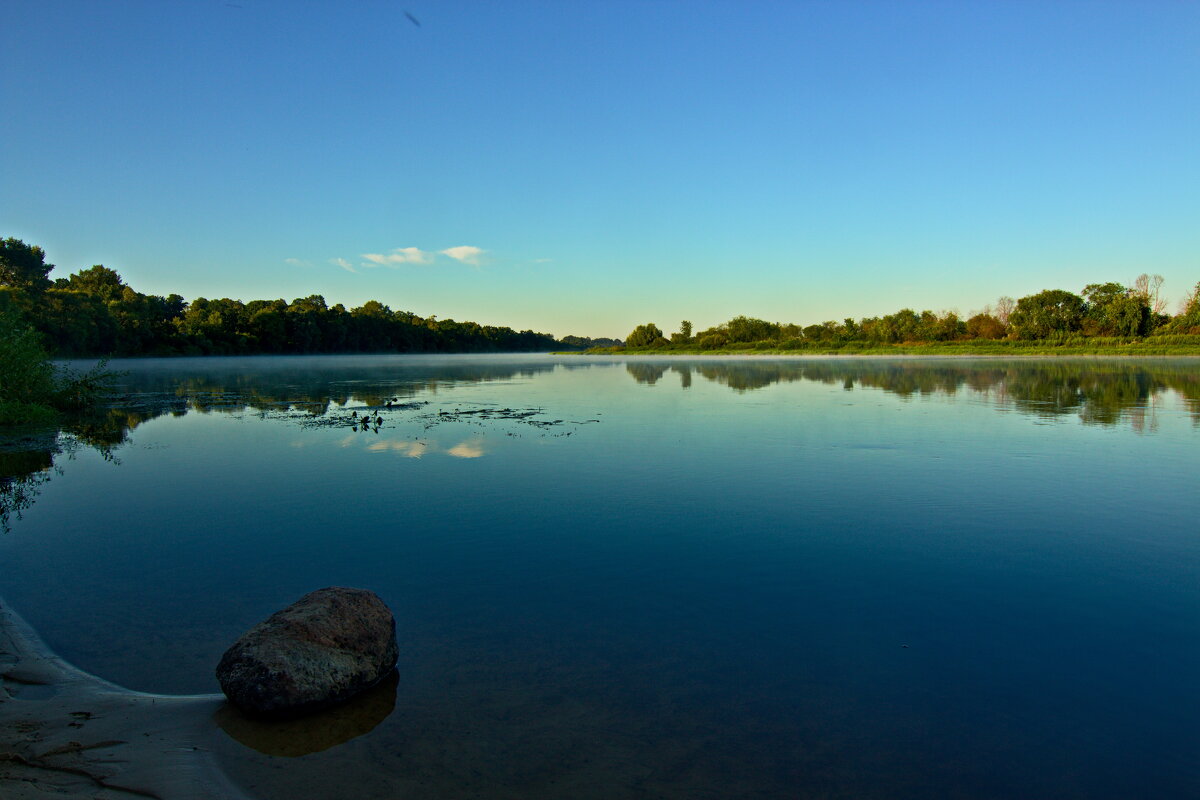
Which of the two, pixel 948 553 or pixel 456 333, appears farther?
pixel 456 333

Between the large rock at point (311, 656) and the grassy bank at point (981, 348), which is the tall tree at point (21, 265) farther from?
the grassy bank at point (981, 348)

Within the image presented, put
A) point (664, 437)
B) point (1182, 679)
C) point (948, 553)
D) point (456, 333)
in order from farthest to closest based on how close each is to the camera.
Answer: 1. point (456, 333)
2. point (664, 437)
3. point (948, 553)
4. point (1182, 679)

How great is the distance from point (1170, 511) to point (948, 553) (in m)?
4.53

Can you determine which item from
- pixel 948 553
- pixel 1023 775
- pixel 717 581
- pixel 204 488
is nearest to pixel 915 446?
pixel 948 553

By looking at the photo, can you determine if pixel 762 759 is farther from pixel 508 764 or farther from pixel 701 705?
pixel 508 764

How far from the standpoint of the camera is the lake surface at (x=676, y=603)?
413 centimetres

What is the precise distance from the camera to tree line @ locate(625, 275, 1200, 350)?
9294 centimetres

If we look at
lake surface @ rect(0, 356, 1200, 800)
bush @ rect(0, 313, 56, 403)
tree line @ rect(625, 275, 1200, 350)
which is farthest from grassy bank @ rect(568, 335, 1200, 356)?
bush @ rect(0, 313, 56, 403)

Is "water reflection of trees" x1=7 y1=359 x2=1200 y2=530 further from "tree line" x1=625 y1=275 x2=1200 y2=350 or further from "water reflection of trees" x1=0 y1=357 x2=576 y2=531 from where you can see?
"tree line" x1=625 y1=275 x2=1200 y2=350

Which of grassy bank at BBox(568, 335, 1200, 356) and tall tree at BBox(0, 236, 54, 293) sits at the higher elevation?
tall tree at BBox(0, 236, 54, 293)

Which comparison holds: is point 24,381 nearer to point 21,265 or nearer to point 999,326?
point 21,265

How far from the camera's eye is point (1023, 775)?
4.00 metres

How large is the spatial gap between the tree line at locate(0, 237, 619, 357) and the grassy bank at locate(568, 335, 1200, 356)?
58383 mm

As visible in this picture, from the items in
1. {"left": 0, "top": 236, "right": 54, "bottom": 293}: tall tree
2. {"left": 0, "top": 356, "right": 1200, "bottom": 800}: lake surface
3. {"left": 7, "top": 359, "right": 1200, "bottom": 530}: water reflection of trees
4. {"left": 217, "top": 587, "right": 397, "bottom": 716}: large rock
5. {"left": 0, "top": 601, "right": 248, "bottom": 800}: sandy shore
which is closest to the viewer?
{"left": 0, "top": 601, "right": 248, "bottom": 800}: sandy shore
